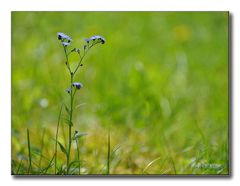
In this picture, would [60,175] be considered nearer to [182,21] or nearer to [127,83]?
[127,83]

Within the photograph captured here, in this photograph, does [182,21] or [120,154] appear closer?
[120,154]

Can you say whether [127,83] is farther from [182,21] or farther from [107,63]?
[182,21]

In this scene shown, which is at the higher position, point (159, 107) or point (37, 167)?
point (159, 107)

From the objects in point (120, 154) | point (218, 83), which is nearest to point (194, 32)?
point (218, 83)
